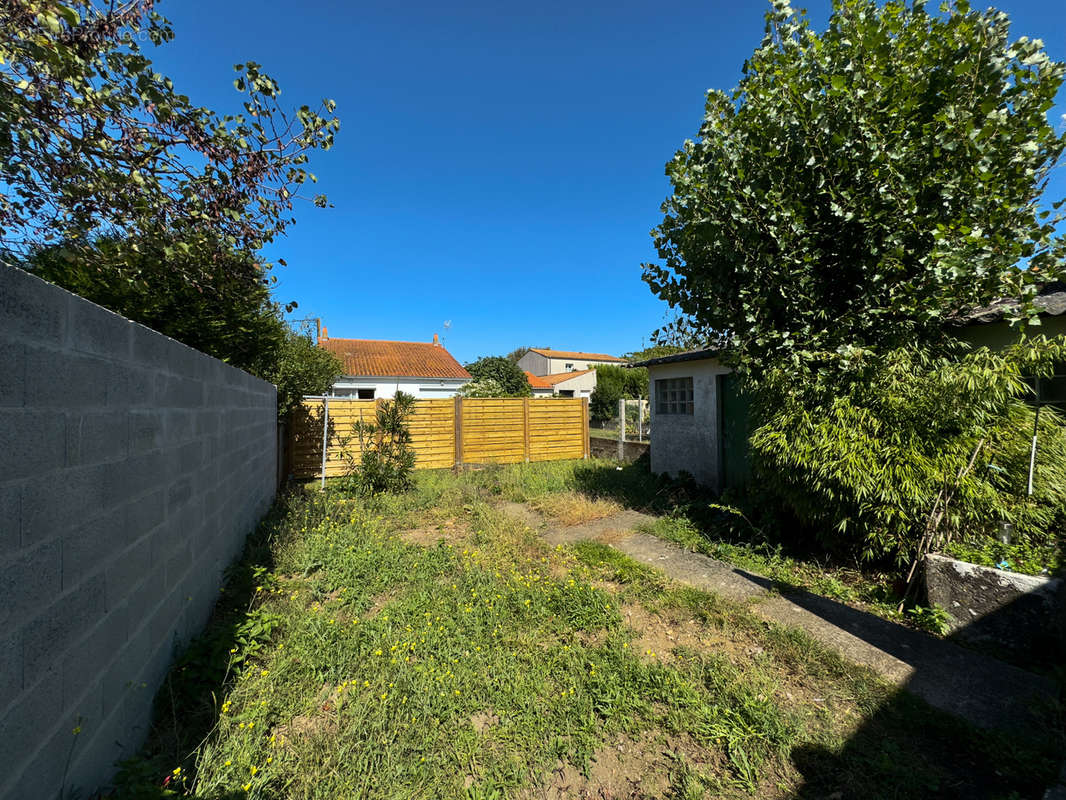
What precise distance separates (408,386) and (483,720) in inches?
771

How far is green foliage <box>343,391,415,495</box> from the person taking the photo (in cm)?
759

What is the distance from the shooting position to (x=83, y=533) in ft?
5.06

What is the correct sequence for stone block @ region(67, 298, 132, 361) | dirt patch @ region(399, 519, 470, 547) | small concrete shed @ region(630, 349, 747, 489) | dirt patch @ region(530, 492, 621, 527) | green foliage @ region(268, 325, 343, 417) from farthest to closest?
green foliage @ region(268, 325, 343, 417) → small concrete shed @ region(630, 349, 747, 489) → dirt patch @ region(530, 492, 621, 527) → dirt patch @ region(399, 519, 470, 547) → stone block @ region(67, 298, 132, 361)

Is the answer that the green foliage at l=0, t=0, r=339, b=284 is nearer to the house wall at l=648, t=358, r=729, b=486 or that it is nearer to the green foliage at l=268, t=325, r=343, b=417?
the green foliage at l=268, t=325, r=343, b=417

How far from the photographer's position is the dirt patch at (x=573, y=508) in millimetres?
6250

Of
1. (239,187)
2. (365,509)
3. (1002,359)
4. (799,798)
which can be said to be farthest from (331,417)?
(1002,359)

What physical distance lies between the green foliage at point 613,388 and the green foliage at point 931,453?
17.9m

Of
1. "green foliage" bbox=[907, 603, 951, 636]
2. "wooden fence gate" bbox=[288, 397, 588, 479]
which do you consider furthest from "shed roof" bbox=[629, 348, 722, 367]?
"green foliage" bbox=[907, 603, 951, 636]

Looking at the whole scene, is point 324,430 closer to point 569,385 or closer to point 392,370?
point 392,370

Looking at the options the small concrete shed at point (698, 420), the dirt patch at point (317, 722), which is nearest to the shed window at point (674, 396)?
the small concrete shed at point (698, 420)

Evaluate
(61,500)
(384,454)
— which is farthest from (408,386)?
(61,500)

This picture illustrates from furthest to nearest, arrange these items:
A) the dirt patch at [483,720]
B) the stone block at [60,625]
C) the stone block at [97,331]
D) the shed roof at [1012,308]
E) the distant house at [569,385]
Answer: the distant house at [569,385] < the shed roof at [1012,308] < the dirt patch at [483,720] < the stone block at [97,331] < the stone block at [60,625]

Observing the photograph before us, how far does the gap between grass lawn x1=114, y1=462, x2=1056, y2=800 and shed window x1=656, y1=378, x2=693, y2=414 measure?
15.5 feet

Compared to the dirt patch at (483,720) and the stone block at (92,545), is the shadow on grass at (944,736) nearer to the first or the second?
the dirt patch at (483,720)
